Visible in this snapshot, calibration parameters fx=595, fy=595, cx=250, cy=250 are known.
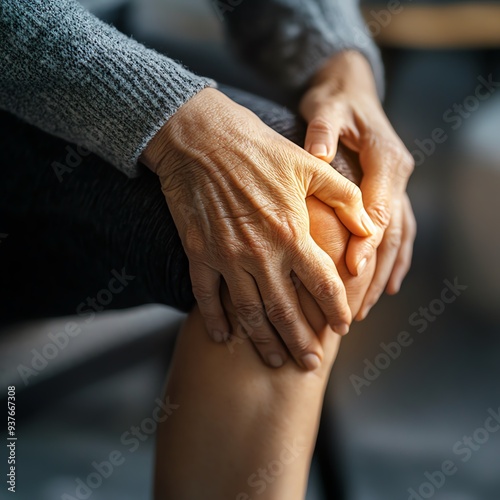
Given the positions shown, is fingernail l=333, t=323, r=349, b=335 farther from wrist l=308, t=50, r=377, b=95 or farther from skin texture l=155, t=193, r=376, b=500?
wrist l=308, t=50, r=377, b=95

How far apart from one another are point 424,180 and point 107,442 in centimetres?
61

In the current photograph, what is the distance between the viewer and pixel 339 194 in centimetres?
55

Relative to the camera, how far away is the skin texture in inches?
21.7

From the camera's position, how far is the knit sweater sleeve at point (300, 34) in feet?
2.78

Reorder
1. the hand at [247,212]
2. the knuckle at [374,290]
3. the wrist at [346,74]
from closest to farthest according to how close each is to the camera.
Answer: the hand at [247,212] < the knuckle at [374,290] < the wrist at [346,74]

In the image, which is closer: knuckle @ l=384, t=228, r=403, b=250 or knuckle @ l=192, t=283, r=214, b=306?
knuckle @ l=192, t=283, r=214, b=306

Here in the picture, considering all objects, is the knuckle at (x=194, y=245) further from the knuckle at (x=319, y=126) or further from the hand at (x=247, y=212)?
the knuckle at (x=319, y=126)

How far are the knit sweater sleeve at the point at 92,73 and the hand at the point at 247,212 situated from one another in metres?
0.02

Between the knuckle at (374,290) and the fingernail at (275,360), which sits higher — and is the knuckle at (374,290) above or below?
above

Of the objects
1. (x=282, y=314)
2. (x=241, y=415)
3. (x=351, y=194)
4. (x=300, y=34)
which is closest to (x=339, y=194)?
(x=351, y=194)

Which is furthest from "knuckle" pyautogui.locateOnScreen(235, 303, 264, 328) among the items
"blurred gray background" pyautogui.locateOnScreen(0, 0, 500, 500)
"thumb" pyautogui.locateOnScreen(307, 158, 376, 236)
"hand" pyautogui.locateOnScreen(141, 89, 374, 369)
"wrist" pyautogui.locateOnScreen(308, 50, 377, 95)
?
"wrist" pyautogui.locateOnScreen(308, 50, 377, 95)

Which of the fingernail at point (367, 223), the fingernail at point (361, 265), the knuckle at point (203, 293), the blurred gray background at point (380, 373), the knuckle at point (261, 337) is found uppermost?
the fingernail at point (367, 223)

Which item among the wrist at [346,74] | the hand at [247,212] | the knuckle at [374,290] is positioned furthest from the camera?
the wrist at [346,74]

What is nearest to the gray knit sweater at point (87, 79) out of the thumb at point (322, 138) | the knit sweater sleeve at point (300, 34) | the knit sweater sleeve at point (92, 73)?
the knit sweater sleeve at point (92, 73)
